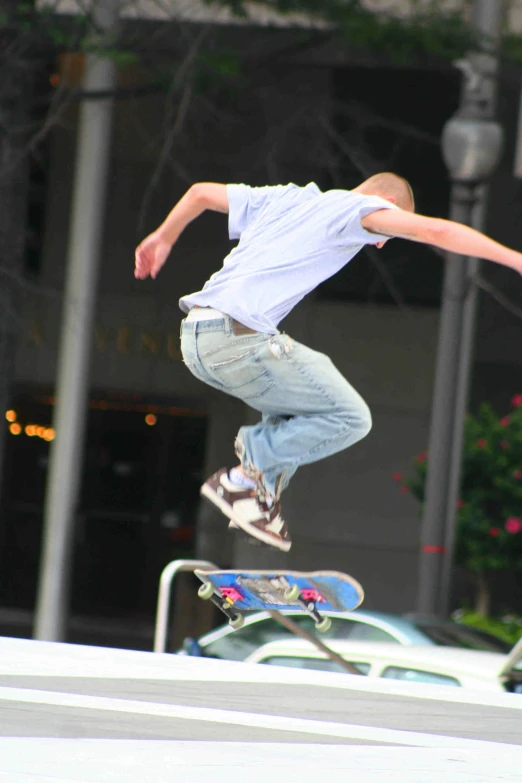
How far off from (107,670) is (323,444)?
46.9 inches

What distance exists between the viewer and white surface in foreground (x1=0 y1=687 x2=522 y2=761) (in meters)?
3.03

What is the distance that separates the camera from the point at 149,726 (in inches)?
118

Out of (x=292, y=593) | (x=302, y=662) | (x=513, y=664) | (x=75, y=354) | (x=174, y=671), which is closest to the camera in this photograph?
(x=174, y=671)

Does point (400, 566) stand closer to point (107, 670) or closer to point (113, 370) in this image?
point (113, 370)

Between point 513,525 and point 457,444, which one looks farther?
point 513,525

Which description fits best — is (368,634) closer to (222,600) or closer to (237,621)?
(237,621)

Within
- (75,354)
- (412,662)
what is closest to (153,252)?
(412,662)

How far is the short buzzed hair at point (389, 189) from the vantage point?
14.3 feet

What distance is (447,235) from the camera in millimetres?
3781

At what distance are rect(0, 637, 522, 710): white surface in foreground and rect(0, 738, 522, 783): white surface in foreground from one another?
1.16 meters

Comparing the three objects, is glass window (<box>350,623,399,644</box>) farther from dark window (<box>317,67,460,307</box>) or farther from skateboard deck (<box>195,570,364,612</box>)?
dark window (<box>317,67,460,307</box>)

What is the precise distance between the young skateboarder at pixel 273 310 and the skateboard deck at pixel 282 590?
89 cm

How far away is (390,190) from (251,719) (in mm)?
2074

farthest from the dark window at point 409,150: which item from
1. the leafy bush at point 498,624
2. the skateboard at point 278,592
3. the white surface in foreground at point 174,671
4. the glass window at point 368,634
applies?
the white surface in foreground at point 174,671
